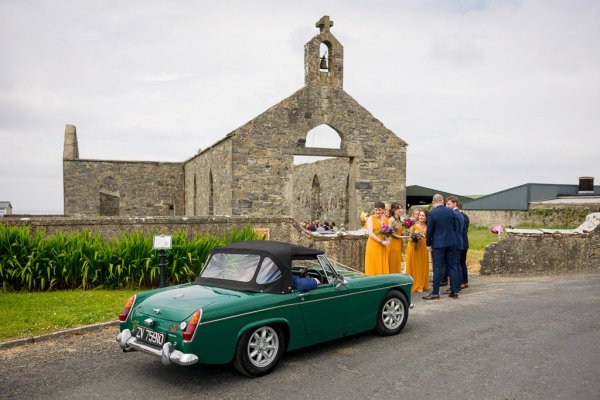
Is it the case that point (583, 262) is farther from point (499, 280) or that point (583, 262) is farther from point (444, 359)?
point (444, 359)

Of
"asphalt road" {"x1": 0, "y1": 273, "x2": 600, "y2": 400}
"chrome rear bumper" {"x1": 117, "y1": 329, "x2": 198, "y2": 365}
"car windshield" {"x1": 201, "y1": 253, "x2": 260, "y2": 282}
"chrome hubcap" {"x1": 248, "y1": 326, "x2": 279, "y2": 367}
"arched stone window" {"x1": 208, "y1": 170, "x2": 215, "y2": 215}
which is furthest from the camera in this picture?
"arched stone window" {"x1": 208, "y1": 170, "x2": 215, "y2": 215}

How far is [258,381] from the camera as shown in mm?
5129

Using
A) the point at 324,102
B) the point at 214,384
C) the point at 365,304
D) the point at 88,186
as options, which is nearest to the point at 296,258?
the point at 365,304

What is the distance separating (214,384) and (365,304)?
233 cm

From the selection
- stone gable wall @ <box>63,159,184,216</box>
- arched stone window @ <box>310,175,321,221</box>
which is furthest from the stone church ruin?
arched stone window @ <box>310,175,321,221</box>

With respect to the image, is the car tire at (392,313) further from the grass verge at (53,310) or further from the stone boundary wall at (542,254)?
the stone boundary wall at (542,254)

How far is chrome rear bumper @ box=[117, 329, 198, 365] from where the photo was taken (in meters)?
4.71

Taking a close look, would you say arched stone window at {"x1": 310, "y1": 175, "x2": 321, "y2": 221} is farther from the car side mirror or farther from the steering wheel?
the car side mirror

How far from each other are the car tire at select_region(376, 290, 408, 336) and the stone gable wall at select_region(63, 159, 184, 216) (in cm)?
2317

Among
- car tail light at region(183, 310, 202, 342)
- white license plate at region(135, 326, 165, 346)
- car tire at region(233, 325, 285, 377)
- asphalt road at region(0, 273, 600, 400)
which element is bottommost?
asphalt road at region(0, 273, 600, 400)

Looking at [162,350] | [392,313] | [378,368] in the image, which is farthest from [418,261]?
[162,350]

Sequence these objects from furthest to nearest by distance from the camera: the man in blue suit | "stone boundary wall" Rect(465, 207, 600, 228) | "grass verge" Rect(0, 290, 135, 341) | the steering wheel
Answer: "stone boundary wall" Rect(465, 207, 600, 228) < the man in blue suit < "grass verge" Rect(0, 290, 135, 341) < the steering wheel

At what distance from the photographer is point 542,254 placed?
13836 mm

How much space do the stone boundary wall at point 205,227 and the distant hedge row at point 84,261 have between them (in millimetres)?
385
